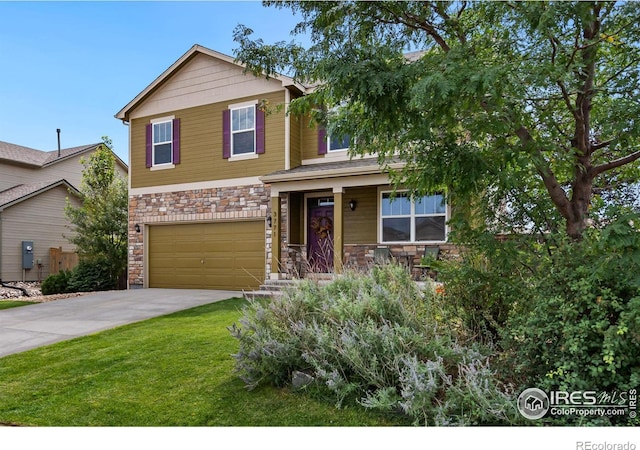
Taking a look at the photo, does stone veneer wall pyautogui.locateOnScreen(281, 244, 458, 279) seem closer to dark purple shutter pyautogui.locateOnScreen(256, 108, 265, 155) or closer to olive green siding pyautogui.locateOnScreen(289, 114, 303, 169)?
olive green siding pyautogui.locateOnScreen(289, 114, 303, 169)

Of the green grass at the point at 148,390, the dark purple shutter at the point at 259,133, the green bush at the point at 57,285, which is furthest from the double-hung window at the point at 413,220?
the green bush at the point at 57,285

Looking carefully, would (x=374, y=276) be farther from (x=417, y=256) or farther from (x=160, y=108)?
(x=160, y=108)

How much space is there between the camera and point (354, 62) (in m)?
3.36

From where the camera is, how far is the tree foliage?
13773 mm

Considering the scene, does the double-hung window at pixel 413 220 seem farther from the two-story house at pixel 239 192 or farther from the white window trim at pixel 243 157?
the white window trim at pixel 243 157

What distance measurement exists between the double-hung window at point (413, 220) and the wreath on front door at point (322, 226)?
1.55 meters

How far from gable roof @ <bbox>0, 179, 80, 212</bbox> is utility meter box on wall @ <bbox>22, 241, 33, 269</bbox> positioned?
178 cm

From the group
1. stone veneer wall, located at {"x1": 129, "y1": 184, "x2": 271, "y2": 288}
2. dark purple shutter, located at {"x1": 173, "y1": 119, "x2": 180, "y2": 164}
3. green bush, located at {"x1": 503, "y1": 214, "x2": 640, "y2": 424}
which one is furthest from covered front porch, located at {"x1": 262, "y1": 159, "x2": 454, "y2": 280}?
green bush, located at {"x1": 503, "y1": 214, "x2": 640, "y2": 424}

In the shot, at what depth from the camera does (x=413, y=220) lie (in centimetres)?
1001

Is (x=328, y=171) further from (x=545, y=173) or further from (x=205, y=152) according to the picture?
(x=545, y=173)

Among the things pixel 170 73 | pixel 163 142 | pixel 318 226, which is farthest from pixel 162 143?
pixel 318 226

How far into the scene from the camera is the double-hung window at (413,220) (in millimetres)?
9742

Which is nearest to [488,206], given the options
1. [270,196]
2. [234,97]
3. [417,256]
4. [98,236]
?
[417,256]

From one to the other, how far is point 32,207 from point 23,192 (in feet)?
2.73
